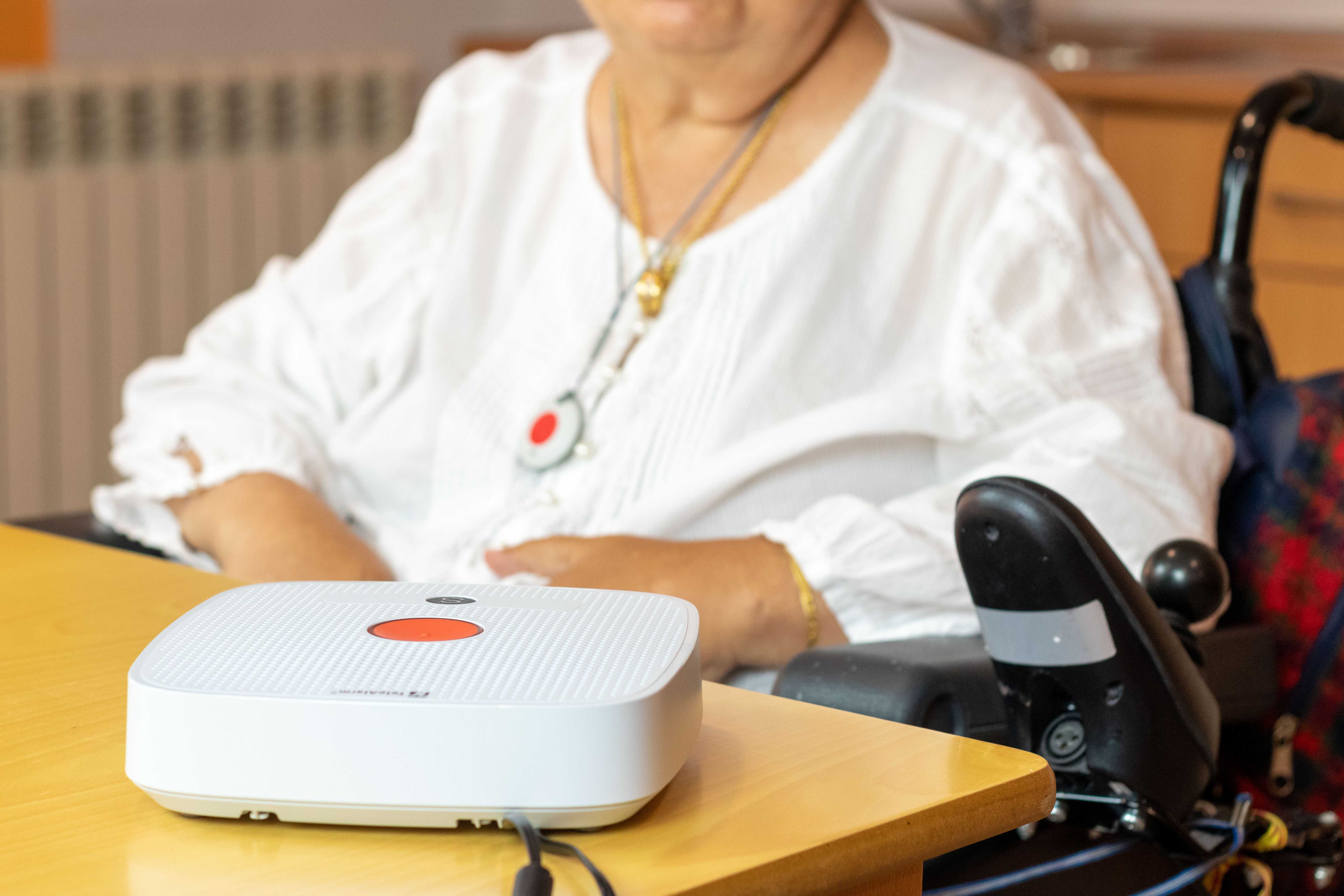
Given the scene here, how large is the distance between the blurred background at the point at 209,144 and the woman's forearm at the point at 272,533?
4.96ft

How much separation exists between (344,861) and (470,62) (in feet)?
3.50

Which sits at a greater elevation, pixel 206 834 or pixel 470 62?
pixel 470 62

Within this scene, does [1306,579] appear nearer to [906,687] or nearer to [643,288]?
[906,687]

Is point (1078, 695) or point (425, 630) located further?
point (1078, 695)

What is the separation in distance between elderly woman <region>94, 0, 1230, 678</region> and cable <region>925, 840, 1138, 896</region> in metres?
0.25

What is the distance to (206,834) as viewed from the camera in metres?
0.53

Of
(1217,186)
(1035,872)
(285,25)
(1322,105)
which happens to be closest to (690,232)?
(1322,105)

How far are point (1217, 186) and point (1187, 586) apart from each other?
4.32 feet

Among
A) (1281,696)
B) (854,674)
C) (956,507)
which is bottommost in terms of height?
(1281,696)

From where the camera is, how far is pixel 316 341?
1.40 meters

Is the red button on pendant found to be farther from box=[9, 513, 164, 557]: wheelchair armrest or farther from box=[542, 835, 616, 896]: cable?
box=[542, 835, 616, 896]: cable

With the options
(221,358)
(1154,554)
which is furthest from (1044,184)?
(221,358)

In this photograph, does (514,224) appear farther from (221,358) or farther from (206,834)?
(206,834)

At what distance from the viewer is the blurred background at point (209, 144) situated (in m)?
2.36
